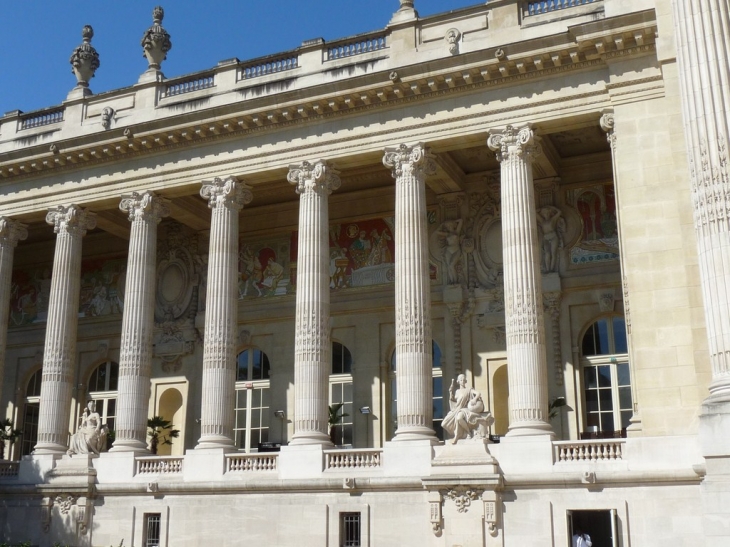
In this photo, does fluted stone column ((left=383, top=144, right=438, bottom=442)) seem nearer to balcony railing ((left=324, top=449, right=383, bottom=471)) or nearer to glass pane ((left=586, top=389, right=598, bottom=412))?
balcony railing ((left=324, top=449, right=383, bottom=471))

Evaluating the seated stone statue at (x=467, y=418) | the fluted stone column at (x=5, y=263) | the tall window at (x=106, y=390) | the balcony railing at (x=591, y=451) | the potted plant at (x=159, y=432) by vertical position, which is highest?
the fluted stone column at (x=5, y=263)

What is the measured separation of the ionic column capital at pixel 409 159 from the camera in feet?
87.0

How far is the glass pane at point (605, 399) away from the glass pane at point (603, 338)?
1272 mm

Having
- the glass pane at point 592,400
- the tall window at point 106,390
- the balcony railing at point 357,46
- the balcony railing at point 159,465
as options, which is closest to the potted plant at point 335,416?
the balcony railing at point 159,465

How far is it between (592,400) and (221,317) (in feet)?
39.2

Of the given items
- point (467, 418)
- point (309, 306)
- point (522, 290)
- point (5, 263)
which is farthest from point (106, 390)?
point (522, 290)

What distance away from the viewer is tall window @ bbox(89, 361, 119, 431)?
118 ft

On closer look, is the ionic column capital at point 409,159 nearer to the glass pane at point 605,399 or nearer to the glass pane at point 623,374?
the glass pane at point 623,374

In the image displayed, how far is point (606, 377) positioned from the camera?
93.1 ft

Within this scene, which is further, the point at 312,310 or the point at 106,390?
the point at 106,390

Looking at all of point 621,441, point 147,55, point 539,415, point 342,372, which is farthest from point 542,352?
point 147,55

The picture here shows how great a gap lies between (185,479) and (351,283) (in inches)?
383

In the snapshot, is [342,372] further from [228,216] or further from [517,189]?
[517,189]

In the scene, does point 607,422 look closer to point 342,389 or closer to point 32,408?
point 342,389
